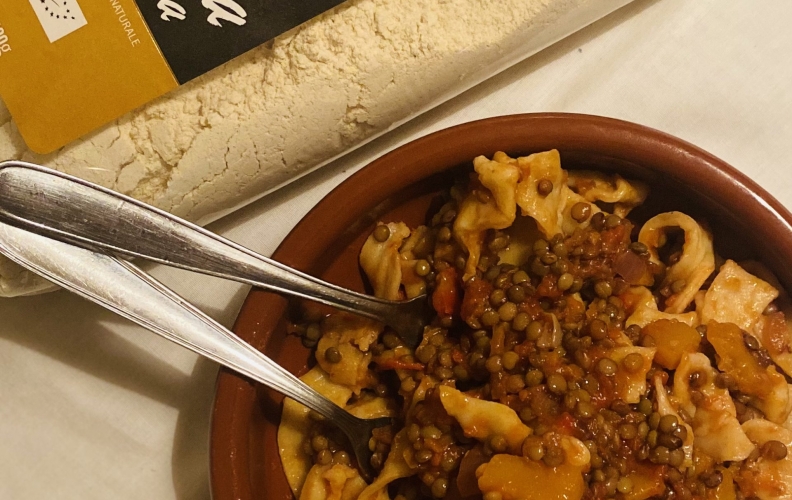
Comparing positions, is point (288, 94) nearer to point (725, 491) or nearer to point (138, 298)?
point (138, 298)

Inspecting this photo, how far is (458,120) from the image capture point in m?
1.47

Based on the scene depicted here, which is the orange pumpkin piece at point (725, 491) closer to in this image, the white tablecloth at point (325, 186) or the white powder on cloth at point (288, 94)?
the white tablecloth at point (325, 186)

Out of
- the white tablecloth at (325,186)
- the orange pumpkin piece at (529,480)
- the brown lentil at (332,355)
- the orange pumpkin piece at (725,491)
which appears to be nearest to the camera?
the orange pumpkin piece at (529,480)

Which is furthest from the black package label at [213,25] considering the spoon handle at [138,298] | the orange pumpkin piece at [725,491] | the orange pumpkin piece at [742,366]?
the orange pumpkin piece at [725,491]

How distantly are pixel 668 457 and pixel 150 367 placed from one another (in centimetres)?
108

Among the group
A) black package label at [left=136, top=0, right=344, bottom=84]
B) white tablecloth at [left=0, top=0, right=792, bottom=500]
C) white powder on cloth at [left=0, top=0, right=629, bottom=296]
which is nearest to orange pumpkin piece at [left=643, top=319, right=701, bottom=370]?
white tablecloth at [left=0, top=0, right=792, bottom=500]

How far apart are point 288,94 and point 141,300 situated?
0.46 metres

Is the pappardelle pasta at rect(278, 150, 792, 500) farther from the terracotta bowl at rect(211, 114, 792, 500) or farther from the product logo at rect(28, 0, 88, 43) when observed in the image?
the product logo at rect(28, 0, 88, 43)

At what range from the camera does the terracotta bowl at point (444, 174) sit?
1157mm

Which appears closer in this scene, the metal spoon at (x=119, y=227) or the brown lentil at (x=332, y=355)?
the metal spoon at (x=119, y=227)

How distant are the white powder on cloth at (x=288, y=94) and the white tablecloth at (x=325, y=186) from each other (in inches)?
8.4

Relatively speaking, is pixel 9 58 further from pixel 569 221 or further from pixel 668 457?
pixel 668 457

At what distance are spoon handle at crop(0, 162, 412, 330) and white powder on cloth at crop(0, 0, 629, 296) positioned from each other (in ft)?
0.30

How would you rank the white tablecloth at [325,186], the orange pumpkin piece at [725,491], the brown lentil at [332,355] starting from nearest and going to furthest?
the orange pumpkin piece at [725,491] → the brown lentil at [332,355] → the white tablecloth at [325,186]
